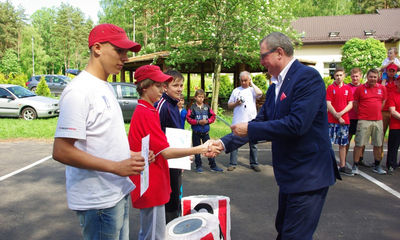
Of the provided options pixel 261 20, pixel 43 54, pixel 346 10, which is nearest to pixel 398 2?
pixel 346 10

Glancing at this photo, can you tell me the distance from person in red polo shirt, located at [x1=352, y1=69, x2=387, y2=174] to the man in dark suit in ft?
15.5

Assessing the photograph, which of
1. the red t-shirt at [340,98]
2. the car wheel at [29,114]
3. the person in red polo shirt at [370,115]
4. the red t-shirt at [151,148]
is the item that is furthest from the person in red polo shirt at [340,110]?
the car wheel at [29,114]

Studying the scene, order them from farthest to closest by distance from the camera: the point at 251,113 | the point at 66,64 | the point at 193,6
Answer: the point at 66,64 < the point at 193,6 < the point at 251,113

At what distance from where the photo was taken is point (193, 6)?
13.3 m

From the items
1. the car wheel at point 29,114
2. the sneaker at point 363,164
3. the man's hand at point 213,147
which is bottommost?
the sneaker at point 363,164

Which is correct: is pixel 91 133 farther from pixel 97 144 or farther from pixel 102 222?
pixel 102 222

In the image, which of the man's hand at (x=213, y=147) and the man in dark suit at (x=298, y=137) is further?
the man's hand at (x=213, y=147)

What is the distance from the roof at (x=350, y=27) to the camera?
36.0 m

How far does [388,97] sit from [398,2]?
182ft

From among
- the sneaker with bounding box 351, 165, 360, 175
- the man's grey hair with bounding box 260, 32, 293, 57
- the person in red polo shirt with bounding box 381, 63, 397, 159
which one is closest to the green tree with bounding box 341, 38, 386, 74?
the person in red polo shirt with bounding box 381, 63, 397, 159

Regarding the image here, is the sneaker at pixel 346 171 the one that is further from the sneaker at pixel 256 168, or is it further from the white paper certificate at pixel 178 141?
the white paper certificate at pixel 178 141

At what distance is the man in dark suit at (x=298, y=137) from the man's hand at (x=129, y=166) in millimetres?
1072

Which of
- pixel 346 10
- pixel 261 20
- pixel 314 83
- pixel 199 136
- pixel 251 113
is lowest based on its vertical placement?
pixel 199 136

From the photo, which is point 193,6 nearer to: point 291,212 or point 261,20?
point 261,20
